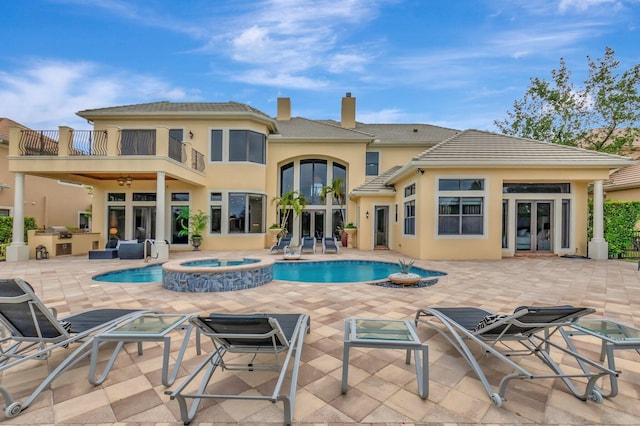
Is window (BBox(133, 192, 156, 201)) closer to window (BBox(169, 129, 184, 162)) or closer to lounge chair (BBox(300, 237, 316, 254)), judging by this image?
window (BBox(169, 129, 184, 162))

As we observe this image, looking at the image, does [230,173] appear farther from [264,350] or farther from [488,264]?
[264,350]

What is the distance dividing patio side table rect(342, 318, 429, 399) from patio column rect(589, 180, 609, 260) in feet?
41.4

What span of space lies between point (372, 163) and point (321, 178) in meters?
3.46

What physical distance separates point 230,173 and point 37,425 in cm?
1387

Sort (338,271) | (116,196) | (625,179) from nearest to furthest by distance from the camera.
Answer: (338,271), (625,179), (116,196)

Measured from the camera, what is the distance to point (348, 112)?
20.5m

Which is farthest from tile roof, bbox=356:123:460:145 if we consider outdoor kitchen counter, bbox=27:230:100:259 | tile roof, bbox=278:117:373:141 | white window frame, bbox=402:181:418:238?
outdoor kitchen counter, bbox=27:230:100:259

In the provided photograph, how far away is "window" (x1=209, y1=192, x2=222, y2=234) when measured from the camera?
1519 cm

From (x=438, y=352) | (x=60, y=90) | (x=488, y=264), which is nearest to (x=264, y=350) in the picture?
(x=438, y=352)

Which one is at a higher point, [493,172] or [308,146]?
[308,146]

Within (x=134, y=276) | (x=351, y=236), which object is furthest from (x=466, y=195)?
(x=134, y=276)

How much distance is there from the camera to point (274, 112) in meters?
21.0

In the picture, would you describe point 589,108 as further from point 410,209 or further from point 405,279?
point 405,279

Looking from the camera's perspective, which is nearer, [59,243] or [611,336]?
[611,336]
